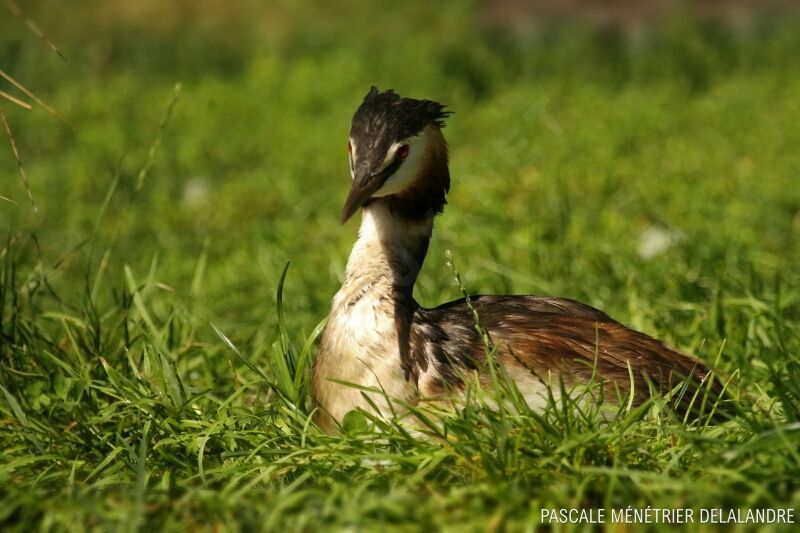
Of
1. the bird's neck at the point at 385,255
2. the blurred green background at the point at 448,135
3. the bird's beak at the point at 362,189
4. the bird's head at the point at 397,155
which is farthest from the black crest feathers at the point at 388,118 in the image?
the blurred green background at the point at 448,135

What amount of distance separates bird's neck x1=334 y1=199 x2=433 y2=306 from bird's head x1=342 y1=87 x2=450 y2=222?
47 mm

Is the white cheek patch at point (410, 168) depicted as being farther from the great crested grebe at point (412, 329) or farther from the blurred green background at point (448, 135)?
the blurred green background at point (448, 135)

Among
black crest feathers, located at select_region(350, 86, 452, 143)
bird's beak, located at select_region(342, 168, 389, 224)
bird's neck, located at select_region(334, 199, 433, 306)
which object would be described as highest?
black crest feathers, located at select_region(350, 86, 452, 143)

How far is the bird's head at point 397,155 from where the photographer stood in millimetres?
3529

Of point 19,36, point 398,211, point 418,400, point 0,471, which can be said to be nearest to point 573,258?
point 398,211

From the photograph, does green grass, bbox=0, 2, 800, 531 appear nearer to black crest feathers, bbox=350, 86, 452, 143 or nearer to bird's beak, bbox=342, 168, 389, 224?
bird's beak, bbox=342, 168, 389, 224

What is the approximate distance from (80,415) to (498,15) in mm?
8728

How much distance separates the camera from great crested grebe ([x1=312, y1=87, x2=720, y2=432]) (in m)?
→ 3.42

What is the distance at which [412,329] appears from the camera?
356 cm

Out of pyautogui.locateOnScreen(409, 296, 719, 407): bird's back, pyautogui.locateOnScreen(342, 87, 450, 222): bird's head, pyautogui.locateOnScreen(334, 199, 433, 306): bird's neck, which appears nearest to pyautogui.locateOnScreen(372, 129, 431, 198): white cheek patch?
pyautogui.locateOnScreen(342, 87, 450, 222): bird's head

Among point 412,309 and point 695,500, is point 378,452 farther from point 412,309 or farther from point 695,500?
point 695,500

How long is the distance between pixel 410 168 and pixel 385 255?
1.02 ft

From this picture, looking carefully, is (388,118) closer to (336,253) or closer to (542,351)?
(542,351)

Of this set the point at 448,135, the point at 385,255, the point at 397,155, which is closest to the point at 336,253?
the point at 385,255
